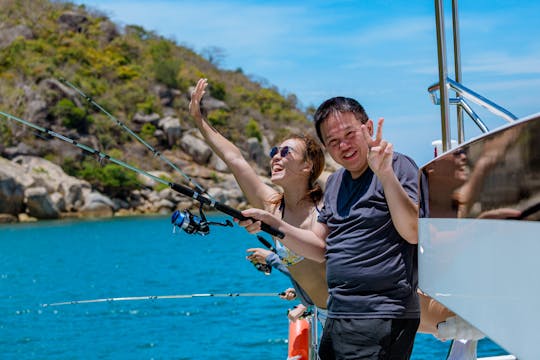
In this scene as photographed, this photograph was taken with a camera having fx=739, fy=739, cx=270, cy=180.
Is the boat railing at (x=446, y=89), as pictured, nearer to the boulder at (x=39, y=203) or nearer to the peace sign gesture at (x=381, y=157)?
the peace sign gesture at (x=381, y=157)

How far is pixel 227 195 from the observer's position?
49.4 meters

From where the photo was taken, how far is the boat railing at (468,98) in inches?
87.5

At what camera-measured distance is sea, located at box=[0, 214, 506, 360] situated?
35.4 ft

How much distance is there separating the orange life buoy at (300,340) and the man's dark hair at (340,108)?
4.91 ft

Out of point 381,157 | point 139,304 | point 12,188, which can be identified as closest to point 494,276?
point 381,157

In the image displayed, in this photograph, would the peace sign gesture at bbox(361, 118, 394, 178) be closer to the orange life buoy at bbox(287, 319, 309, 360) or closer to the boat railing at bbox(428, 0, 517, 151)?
the boat railing at bbox(428, 0, 517, 151)

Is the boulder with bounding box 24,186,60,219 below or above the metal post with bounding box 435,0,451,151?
above

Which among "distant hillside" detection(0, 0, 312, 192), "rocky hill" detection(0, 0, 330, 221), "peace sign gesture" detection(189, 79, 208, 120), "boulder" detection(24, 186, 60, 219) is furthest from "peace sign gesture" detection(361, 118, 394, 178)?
"distant hillside" detection(0, 0, 312, 192)

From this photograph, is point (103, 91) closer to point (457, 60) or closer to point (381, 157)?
point (457, 60)

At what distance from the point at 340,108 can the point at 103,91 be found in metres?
59.8

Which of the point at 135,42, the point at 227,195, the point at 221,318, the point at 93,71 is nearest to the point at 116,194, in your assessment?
the point at 227,195

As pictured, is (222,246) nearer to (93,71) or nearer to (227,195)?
(227,195)

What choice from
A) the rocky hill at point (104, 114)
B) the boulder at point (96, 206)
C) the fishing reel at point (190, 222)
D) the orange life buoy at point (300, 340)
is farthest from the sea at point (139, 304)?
the boulder at point (96, 206)

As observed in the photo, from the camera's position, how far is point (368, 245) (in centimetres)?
242
